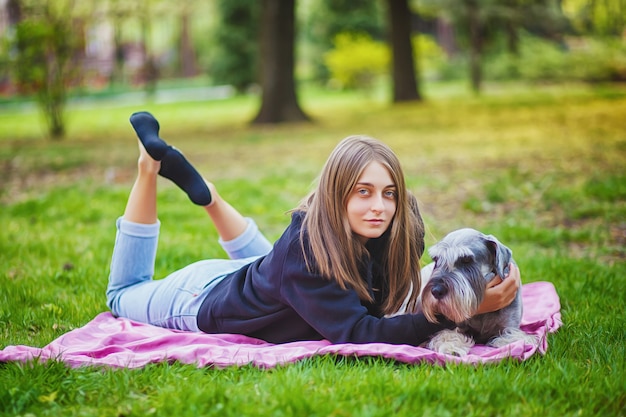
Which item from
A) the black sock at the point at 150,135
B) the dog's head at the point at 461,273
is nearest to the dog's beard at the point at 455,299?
the dog's head at the point at 461,273

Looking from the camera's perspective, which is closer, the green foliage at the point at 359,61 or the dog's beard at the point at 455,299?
the dog's beard at the point at 455,299

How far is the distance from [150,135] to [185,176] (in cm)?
37

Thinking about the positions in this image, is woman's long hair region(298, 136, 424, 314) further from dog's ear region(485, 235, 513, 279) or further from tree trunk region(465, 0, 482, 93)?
tree trunk region(465, 0, 482, 93)

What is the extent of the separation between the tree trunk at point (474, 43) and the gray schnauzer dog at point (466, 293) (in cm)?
2798

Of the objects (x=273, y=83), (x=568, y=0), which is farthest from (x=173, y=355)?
(x=568, y=0)

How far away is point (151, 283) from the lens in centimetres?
480

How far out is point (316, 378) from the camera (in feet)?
11.5

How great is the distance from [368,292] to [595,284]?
2343 mm

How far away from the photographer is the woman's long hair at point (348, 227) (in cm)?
384

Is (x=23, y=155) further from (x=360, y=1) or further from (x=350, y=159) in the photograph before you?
(x=360, y=1)

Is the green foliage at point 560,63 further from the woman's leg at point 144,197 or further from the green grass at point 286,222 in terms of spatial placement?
the woman's leg at point 144,197

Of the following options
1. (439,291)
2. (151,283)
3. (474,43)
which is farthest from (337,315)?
(474,43)

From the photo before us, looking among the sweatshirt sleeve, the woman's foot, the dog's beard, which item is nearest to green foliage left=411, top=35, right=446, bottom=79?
the woman's foot

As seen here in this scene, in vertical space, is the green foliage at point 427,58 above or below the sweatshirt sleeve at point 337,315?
above
